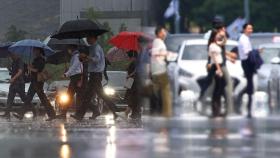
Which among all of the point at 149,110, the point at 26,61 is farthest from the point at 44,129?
the point at 26,61

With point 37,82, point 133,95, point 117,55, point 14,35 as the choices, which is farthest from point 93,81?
point 14,35

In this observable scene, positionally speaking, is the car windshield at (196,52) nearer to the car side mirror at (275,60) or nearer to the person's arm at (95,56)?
the car side mirror at (275,60)

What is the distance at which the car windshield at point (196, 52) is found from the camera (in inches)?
369

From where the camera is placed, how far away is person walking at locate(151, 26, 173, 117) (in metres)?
9.54

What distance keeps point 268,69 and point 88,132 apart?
4.22 m

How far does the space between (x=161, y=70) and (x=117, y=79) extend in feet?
46.0

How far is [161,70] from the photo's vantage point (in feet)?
31.4

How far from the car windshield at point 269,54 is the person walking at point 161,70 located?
0.98m

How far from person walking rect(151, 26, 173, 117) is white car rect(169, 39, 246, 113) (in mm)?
110

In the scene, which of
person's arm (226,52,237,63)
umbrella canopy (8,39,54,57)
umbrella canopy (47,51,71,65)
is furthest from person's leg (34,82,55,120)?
person's arm (226,52,237,63)

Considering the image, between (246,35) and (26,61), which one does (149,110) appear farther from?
(26,61)

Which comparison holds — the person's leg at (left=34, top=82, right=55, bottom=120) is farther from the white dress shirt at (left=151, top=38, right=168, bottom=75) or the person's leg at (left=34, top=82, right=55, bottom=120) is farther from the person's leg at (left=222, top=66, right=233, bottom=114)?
the person's leg at (left=222, top=66, right=233, bottom=114)

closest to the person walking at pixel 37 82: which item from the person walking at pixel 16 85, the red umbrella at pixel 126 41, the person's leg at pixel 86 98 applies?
the person walking at pixel 16 85

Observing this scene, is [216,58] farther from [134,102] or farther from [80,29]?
[80,29]
